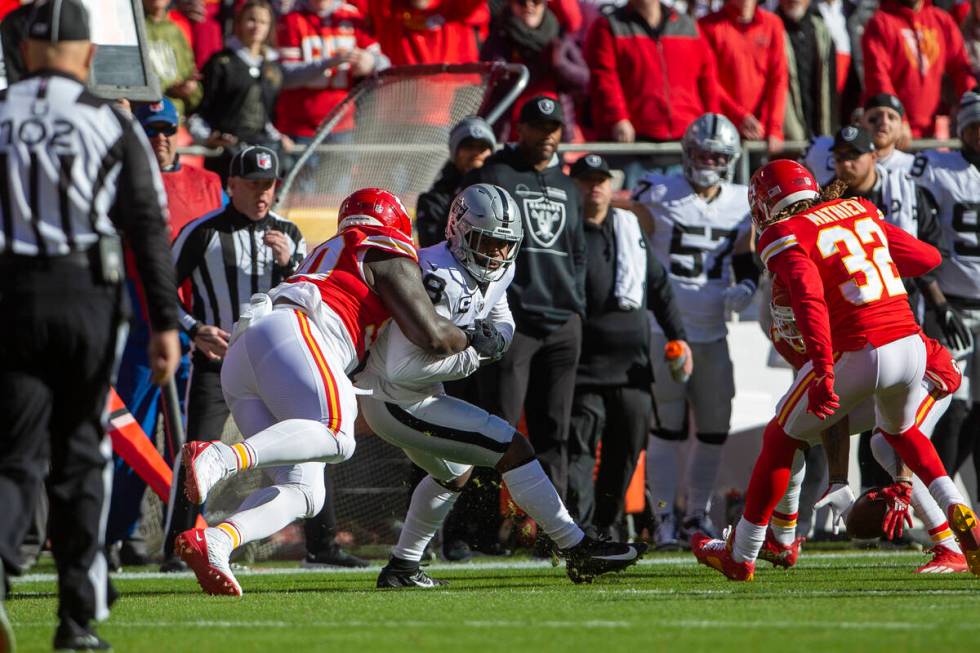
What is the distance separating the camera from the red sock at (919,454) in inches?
285

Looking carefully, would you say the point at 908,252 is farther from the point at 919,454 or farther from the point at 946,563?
the point at 946,563

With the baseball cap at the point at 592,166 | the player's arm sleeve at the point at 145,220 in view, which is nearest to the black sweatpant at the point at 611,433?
the baseball cap at the point at 592,166

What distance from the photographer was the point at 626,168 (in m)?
11.8

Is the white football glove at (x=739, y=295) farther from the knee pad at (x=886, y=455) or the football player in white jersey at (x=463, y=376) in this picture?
the football player in white jersey at (x=463, y=376)

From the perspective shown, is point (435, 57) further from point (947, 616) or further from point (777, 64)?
point (947, 616)

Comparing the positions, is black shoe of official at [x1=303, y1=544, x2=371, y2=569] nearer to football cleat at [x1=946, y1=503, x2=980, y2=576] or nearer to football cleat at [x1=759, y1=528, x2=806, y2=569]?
football cleat at [x1=759, y1=528, x2=806, y2=569]

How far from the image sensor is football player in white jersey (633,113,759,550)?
1029cm

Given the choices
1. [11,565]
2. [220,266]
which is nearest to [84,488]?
[11,565]

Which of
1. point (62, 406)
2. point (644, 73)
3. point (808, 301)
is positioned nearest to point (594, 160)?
point (644, 73)

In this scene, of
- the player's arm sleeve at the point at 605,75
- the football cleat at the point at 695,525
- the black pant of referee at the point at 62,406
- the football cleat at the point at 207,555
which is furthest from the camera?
the player's arm sleeve at the point at 605,75

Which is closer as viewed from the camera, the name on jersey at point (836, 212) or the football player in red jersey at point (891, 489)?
the name on jersey at point (836, 212)

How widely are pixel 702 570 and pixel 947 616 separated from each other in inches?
109

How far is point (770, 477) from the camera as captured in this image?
23.9ft

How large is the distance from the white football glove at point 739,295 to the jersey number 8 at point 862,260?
2.71 metres
